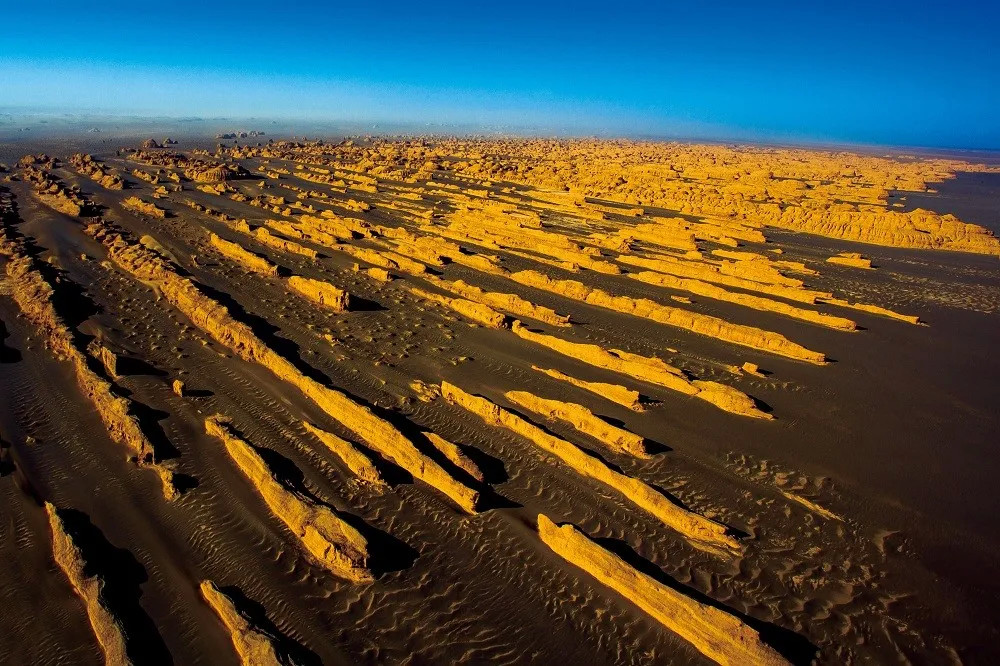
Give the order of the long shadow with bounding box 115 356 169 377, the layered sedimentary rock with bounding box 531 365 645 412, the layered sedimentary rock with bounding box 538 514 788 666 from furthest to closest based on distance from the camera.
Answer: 1. the long shadow with bounding box 115 356 169 377
2. the layered sedimentary rock with bounding box 531 365 645 412
3. the layered sedimentary rock with bounding box 538 514 788 666

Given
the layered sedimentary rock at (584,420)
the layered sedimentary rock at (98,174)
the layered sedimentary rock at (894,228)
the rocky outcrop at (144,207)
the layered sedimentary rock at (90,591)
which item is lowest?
the layered sedimentary rock at (90,591)

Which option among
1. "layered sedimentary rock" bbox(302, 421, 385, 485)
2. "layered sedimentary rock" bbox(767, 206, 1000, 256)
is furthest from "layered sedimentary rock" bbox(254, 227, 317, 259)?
"layered sedimentary rock" bbox(767, 206, 1000, 256)

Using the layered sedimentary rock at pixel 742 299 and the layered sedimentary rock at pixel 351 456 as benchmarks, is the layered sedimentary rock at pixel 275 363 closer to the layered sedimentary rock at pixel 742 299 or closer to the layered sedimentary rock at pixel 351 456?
the layered sedimentary rock at pixel 351 456

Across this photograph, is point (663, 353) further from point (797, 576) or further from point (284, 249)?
point (284, 249)

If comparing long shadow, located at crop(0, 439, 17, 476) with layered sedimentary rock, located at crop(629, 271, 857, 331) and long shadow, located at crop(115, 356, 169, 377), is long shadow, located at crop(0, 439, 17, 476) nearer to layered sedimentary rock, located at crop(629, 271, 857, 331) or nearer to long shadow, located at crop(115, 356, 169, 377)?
long shadow, located at crop(115, 356, 169, 377)

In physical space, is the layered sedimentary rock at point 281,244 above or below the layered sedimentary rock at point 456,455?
above

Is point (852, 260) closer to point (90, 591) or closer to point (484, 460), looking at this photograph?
→ point (484, 460)

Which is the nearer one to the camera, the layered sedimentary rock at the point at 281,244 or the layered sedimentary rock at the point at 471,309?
the layered sedimentary rock at the point at 471,309

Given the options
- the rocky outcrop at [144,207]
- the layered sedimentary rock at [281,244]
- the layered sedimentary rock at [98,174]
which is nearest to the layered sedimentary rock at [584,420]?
the layered sedimentary rock at [281,244]
